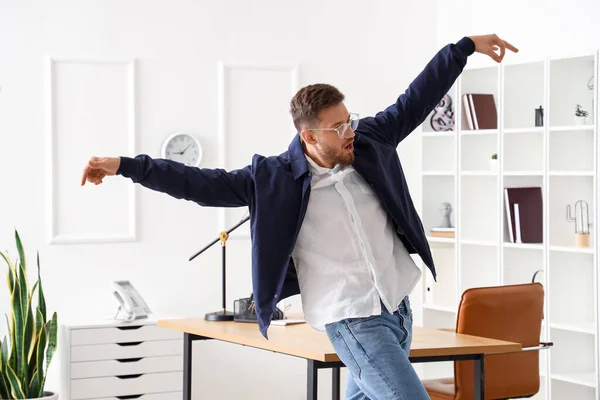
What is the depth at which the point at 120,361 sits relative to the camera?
5.20 m

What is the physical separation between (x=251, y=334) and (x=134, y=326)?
139 centimetres

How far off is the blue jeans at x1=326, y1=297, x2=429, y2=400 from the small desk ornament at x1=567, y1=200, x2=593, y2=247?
8.64ft

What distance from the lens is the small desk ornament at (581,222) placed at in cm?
520

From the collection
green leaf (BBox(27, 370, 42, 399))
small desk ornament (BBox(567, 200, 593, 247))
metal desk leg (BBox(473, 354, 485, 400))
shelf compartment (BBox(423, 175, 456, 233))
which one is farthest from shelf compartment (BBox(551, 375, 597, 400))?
green leaf (BBox(27, 370, 42, 399))

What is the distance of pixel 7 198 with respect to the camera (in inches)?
211

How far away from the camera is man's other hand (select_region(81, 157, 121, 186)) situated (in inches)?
103

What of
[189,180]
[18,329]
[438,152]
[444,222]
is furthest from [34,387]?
[438,152]

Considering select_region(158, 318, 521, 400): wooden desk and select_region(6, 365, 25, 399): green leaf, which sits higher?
select_region(158, 318, 521, 400): wooden desk

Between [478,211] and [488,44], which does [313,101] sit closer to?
[488,44]

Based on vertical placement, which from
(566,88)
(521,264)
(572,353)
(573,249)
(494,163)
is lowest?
(572,353)

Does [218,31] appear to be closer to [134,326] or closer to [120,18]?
[120,18]

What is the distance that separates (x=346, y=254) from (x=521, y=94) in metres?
3.20

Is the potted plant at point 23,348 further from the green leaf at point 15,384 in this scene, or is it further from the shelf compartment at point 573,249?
the shelf compartment at point 573,249

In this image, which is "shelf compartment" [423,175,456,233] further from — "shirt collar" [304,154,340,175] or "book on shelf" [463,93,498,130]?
"shirt collar" [304,154,340,175]
